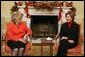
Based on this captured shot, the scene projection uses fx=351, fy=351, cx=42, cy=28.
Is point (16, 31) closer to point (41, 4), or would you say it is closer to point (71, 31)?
point (41, 4)

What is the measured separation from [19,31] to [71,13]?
43.7 inches

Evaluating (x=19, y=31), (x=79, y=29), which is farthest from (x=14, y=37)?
(x=79, y=29)

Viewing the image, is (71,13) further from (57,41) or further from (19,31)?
(19,31)

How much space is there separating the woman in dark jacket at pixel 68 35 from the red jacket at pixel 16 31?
732 mm

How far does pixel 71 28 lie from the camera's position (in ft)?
23.1

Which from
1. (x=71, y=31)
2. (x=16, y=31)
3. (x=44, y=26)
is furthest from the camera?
(x=44, y=26)

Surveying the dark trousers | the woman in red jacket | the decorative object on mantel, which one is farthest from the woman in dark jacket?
the woman in red jacket

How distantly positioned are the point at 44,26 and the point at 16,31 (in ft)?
2.23

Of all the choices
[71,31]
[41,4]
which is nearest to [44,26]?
[41,4]

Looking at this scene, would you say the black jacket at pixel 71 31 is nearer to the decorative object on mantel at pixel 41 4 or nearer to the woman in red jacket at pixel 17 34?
the decorative object on mantel at pixel 41 4

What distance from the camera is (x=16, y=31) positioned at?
6.92 meters

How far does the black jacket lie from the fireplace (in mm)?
207

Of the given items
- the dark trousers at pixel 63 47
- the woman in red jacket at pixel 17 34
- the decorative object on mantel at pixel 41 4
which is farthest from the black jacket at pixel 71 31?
the woman in red jacket at pixel 17 34

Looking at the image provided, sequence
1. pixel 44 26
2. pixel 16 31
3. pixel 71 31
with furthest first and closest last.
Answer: pixel 44 26
pixel 71 31
pixel 16 31
